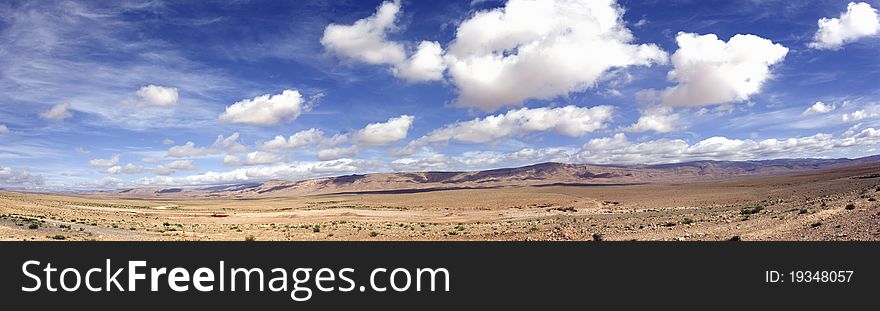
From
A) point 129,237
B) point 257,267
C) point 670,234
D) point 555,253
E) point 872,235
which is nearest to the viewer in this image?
point 257,267

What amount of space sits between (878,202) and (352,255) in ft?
98.9

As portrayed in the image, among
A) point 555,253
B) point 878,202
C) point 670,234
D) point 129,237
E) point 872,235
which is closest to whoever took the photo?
point 555,253

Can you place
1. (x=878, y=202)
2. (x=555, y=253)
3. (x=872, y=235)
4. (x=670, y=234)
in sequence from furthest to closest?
(x=878, y=202), (x=670, y=234), (x=872, y=235), (x=555, y=253)

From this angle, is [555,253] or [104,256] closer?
[104,256]

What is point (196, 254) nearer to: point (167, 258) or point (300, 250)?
point (167, 258)

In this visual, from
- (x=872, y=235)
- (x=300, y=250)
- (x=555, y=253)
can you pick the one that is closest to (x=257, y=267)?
(x=300, y=250)

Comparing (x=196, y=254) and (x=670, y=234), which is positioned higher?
(x=196, y=254)

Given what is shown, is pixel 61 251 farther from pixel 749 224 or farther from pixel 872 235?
pixel 749 224

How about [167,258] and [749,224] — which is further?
[749,224]

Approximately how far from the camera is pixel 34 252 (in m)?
9.80

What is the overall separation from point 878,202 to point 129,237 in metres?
44.5

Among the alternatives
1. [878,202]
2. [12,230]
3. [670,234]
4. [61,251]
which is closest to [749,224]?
[670,234]

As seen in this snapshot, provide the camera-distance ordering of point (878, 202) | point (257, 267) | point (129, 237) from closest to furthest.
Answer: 1. point (257, 267)
2. point (878, 202)
3. point (129, 237)

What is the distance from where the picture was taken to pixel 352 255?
9.73 m
